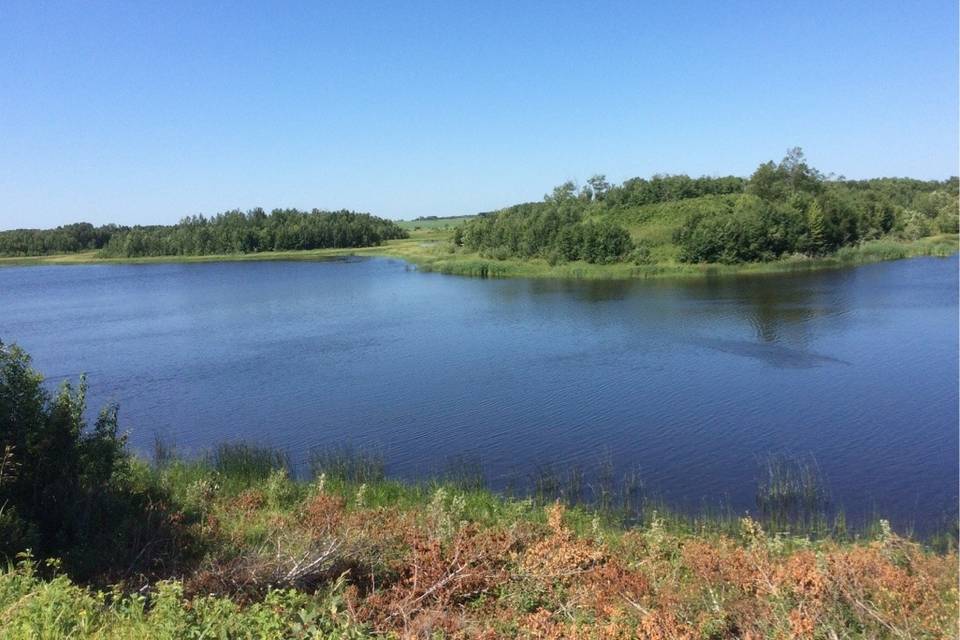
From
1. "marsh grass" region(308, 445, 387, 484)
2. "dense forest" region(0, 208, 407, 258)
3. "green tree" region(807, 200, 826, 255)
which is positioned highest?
"dense forest" region(0, 208, 407, 258)

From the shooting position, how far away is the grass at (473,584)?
521cm

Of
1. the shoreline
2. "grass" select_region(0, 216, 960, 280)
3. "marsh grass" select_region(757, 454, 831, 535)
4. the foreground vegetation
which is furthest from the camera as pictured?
"grass" select_region(0, 216, 960, 280)

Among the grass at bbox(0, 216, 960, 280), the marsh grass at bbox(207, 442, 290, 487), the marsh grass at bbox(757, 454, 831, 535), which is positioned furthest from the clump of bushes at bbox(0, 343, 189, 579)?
the grass at bbox(0, 216, 960, 280)

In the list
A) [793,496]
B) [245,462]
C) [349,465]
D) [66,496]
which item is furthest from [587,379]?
[66,496]

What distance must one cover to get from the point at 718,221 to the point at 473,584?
2084 inches

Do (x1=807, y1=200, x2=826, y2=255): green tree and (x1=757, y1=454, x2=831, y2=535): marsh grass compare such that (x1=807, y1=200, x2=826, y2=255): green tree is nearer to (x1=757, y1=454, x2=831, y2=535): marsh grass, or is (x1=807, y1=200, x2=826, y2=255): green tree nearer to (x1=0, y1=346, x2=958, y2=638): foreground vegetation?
(x1=757, y1=454, x2=831, y2=535): marsh grass

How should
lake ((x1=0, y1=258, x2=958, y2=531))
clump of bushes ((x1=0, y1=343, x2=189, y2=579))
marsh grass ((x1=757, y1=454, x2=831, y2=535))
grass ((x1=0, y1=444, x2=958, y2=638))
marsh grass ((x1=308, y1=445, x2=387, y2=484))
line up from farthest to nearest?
lake ((x1=0, y1=258, x2=958, y2=531)), marsh grass ((x1=308, y1=445, x2=387, y2=484)), marsh grass ((x1=757, y1=454, x2=831, y2=535)), clump of bushes ((x1=0, y1=343, x2=189, y2=579)), grass ((x1=0, y1=444, x2=958, y2=638))

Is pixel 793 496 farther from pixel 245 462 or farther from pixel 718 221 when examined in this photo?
pixel 718 221

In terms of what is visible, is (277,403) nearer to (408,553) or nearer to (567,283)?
(408,553)

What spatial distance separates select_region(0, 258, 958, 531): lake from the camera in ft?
47.8

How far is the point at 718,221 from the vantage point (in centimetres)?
5516

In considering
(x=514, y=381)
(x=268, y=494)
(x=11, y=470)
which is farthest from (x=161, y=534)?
(x=514, y=381)

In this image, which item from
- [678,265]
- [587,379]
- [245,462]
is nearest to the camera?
[245,462]

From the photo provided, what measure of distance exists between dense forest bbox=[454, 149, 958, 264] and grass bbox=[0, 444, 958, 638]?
157 ft
